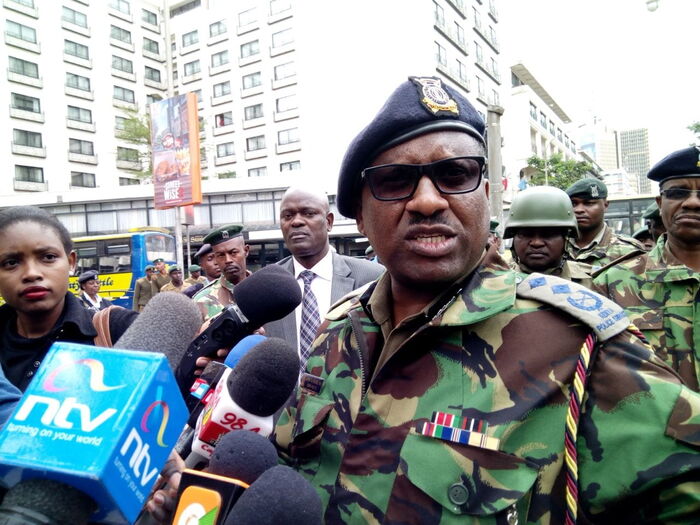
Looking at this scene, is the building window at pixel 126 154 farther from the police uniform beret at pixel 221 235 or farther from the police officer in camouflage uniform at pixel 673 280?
the police officer in camouflage uniform at pixel 673 280

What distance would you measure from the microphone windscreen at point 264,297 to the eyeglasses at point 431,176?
1.47 ft

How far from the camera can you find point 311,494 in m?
0.87

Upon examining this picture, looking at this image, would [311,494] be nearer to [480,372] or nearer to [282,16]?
[480,372]

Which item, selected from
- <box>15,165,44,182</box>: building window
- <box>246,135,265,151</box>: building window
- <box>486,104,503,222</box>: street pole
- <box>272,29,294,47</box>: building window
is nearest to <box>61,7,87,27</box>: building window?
<box>15,165,44,182</box>: building window

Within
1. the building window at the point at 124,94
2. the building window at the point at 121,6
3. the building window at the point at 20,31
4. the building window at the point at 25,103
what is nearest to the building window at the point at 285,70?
the building window at the point at 124,94

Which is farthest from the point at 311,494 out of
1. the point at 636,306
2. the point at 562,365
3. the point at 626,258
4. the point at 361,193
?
the point at 626,258

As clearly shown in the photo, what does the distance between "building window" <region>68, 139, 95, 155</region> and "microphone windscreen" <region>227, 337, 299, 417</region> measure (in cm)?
4532

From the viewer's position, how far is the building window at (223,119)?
138 feet

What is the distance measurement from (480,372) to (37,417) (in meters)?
0.97

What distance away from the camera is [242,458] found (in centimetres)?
98

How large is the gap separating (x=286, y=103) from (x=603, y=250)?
35.9 metres

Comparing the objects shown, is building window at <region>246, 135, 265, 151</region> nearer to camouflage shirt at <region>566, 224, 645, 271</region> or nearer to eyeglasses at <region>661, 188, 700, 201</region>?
camouflage shirt at <region>566, 224, 645, 271</region>

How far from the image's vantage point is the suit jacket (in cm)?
363

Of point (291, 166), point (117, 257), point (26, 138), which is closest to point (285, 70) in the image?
point (291, 166)
